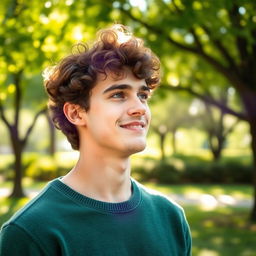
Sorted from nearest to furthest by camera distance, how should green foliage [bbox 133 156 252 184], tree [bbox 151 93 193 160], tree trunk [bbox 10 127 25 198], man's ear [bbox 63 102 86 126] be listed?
man's ear [bbox 63 102 86 126] < tree trunk [bbox 10 127 25 198] < green foliage [bbox 133 156 252 184] < tree [bbox 151 93 193 160]

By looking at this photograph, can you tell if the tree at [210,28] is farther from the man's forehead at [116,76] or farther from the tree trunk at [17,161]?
the tree trunk at [17,161]

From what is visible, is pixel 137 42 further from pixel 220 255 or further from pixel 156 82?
pixel 220 255

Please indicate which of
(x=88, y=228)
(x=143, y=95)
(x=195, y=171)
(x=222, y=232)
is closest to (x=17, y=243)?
(x=88, y=228)

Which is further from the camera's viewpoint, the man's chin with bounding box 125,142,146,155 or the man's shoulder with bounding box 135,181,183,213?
the man's shoulder with bounding box 135,181,183,213

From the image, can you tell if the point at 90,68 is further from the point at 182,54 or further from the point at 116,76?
the point at 182,54

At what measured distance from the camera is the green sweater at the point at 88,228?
1.78 meters

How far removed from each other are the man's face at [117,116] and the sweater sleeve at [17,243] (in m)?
0.49

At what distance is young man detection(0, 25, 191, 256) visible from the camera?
1.88 m

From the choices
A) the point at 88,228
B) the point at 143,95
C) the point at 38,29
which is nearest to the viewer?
the point at 88,228

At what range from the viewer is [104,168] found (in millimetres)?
2061

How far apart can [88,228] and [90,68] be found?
26.5 inches

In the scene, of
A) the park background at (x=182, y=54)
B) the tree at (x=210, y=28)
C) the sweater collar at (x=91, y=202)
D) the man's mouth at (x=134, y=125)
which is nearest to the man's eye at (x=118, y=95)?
the man's mouth at (x=134, y=125)

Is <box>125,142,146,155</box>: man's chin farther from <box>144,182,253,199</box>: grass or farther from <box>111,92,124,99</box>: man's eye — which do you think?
<box>144,182,253,199</box>: grass

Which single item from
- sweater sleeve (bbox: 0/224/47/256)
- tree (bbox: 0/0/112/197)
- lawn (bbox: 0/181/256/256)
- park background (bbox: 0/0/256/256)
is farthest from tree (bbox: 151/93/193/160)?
sweater sleeve (bbox: 0/224/47/256)
